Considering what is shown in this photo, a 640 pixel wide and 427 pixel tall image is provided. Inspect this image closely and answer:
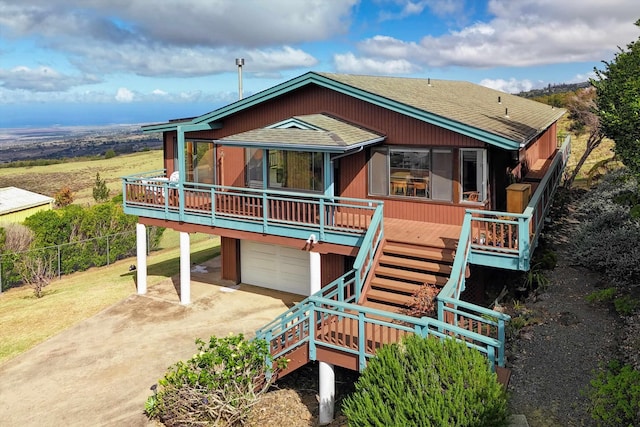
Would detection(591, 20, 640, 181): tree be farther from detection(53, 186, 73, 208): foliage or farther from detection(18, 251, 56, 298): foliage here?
detection(53, 186, 73, 208): foliage

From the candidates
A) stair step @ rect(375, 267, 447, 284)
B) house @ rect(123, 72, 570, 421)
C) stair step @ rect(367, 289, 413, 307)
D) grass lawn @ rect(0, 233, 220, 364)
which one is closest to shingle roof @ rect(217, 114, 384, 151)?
house @ rect(123, 72, 570, 421)

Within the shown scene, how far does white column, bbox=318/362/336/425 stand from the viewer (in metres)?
10.7

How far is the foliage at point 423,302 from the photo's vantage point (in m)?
10.7

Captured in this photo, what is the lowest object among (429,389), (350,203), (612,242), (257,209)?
(429,389)

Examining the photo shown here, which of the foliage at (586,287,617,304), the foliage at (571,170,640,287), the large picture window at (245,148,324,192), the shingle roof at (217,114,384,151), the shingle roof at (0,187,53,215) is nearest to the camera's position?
the foliage at (586,287,617,304)

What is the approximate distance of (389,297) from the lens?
11328mm

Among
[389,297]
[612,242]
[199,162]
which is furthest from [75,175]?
[612,242]

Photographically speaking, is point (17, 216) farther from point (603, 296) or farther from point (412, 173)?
point (603, 296)

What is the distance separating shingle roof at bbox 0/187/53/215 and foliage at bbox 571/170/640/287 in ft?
105

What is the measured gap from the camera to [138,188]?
57.4 ft

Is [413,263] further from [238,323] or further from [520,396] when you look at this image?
[238,323]

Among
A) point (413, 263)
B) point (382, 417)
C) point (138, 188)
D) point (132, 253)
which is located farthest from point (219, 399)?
point (132, 253)

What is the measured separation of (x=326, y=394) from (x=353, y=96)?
826 centimetres

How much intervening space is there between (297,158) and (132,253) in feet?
57.3
